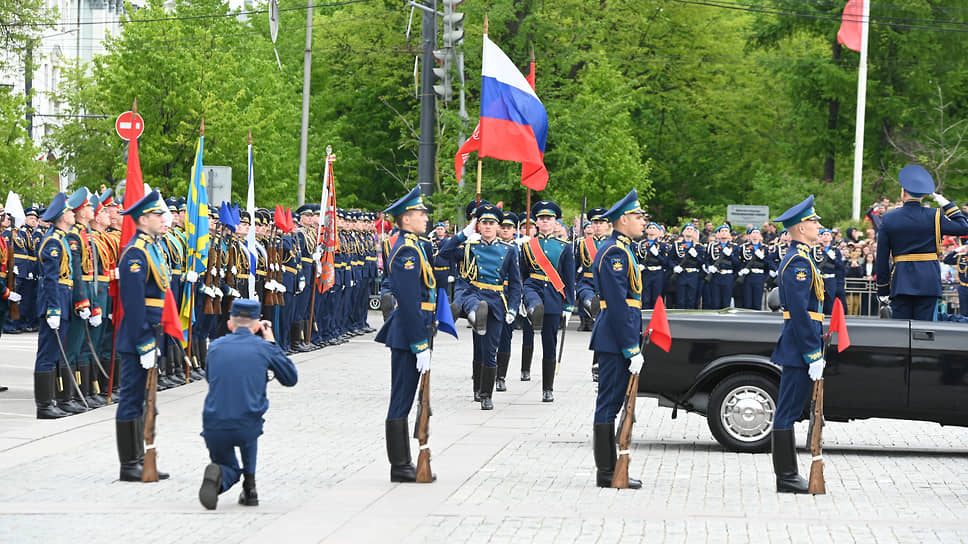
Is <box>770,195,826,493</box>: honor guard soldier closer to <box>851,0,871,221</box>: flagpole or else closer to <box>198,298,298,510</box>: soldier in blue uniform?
<box>198,298,298,510</box>: soldier in blue uniform

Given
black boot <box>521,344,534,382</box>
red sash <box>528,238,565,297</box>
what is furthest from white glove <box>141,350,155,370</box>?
black boot <box>521,344,534,382</box>

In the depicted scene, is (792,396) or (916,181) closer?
(792,396)

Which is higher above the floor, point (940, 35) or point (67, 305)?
point (940, 35)

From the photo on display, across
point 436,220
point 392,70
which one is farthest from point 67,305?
point 392,70

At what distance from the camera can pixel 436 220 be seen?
31.8 metres

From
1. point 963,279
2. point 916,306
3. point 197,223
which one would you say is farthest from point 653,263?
point 916,306

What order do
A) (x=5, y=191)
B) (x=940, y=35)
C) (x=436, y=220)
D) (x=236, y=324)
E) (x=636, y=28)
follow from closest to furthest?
(x=236, y=324) → (x=436, y=220) → (x=5, y=191) → (x=940, y=35) → (x=636, y=28)

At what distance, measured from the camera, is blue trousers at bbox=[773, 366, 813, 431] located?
1062 centimetres

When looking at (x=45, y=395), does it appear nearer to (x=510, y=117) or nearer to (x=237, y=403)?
(x=510, y=117)

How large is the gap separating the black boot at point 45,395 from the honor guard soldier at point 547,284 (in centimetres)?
527

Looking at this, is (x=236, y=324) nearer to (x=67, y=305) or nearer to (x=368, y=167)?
(x=67, y=305)

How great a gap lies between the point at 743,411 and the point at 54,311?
6737mm

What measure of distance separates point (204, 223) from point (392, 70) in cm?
3303

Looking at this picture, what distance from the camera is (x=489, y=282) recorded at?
16.6m
